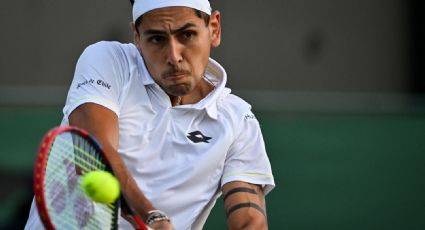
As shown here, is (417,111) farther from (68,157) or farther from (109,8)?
(68,157)

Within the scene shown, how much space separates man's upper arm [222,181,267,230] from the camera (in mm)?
4359

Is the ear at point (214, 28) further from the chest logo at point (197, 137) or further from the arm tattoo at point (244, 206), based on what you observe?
the arm tattoo at point (244, 206)

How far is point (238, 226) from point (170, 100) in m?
0.60

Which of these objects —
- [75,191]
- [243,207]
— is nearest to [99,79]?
[75,191]

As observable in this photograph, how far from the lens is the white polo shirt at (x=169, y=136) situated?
14.1ft

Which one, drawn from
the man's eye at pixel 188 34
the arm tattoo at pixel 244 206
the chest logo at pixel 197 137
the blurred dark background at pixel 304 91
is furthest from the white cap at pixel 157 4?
the blurred dark background at pixel 304 91

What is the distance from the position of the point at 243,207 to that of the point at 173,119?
1.54 feet

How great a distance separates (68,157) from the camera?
3.78 m

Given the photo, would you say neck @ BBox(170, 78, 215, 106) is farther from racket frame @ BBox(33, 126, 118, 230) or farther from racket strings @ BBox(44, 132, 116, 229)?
racket frame @ BBox(33, 126, 118, 230)

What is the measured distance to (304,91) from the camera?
34.2 feet

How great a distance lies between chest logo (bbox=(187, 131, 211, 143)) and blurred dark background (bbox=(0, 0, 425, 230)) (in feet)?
8.97

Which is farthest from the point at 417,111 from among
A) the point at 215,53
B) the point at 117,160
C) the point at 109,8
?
the point at 117,160

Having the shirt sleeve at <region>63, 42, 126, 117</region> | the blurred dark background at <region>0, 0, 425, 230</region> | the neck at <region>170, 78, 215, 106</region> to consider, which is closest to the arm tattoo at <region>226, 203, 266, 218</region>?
the neck at <region>170, 78, 215, 106</region>

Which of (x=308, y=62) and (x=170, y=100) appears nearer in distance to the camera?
(x=170, y=100)
